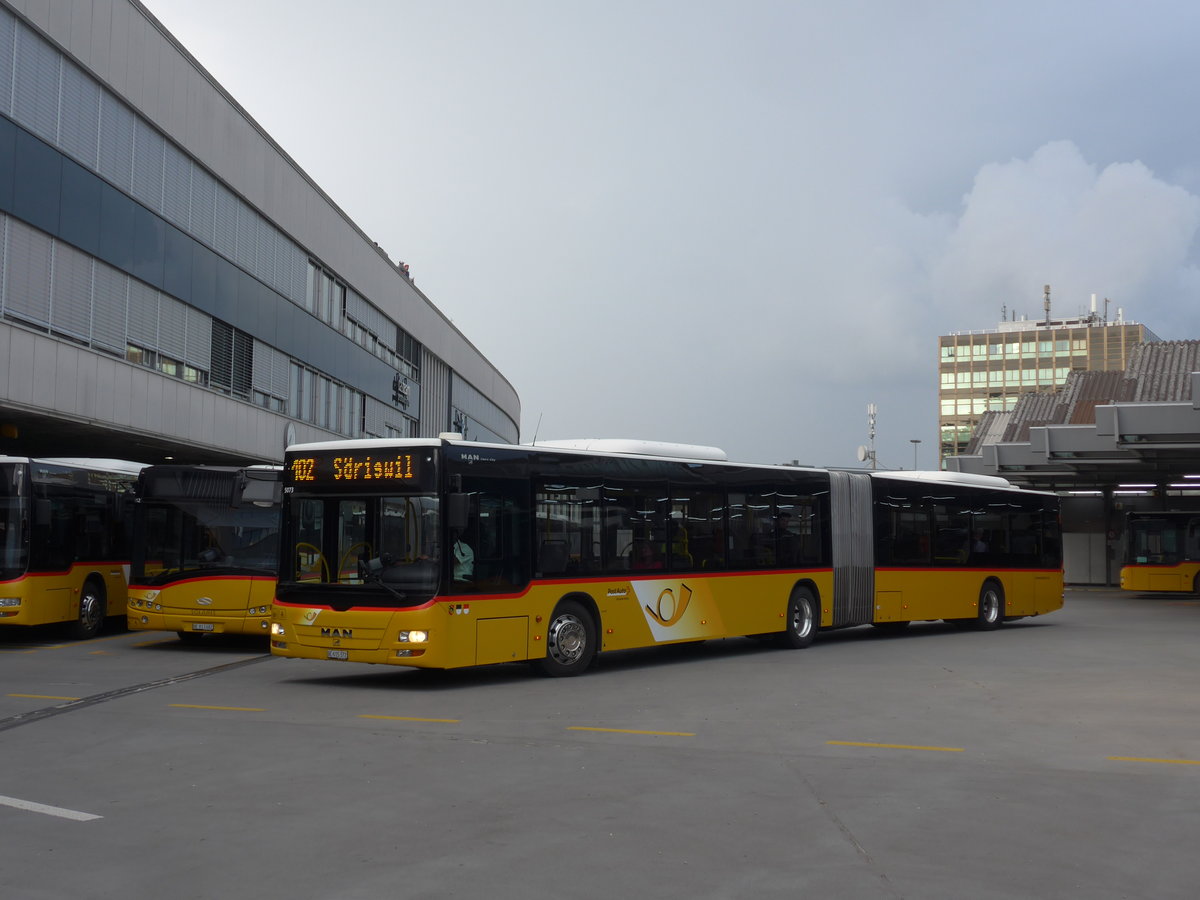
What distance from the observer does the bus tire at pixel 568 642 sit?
48.6 feet

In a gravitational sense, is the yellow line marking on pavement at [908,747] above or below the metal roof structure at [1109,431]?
below

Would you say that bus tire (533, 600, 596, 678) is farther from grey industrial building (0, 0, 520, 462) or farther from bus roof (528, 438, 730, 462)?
grey industrial building (0, 0, 520, 462)

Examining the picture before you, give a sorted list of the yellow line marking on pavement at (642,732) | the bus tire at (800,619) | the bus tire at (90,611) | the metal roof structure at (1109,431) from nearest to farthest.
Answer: the yellow line marking on pavement at (642,732) → the bus tire at (800,619) → the bus tire at (90,611) → the metal roof structure at (1109,431)

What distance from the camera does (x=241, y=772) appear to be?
8633 mm

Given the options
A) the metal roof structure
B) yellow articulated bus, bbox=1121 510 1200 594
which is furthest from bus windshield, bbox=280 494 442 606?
yellow articulated bus, bbox=1121 510 1200 594

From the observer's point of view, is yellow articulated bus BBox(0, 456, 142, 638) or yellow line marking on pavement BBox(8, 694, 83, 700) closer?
yellow line marking on pavement BBox(8, 694, 83, 700)

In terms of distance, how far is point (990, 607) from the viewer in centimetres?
2438

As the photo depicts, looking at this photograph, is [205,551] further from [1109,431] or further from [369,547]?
[1109,431]

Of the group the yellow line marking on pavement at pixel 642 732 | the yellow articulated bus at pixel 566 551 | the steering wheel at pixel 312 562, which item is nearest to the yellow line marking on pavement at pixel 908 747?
the yellow line marking on pavement at pixel 642 732

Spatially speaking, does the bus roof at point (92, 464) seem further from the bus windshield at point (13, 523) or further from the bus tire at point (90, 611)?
the bus tire at point (90, 611)

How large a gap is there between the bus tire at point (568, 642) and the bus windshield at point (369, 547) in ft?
6.67

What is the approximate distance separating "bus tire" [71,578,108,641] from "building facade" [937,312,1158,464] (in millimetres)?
114769

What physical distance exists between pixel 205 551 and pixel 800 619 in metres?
9.11

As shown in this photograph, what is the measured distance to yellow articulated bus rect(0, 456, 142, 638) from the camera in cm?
1861
